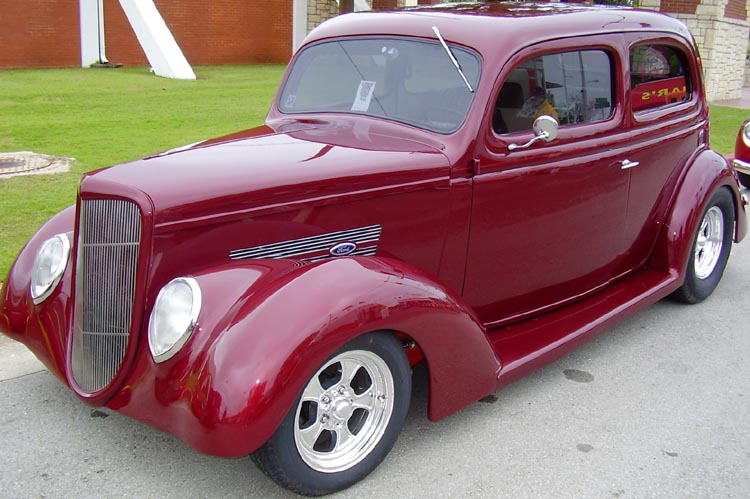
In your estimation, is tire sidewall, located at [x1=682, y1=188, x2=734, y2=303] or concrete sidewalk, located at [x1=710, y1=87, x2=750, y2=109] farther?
concrete sidewalk, located at [x1=710, y1=87, x2=750, y2=109]

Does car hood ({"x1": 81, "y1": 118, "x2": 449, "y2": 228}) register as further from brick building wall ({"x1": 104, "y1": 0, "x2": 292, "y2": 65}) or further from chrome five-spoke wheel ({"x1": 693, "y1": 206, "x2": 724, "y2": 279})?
brick building wall ({"x1": 104, "y1": 0, "x2": 292, "y2": 65})

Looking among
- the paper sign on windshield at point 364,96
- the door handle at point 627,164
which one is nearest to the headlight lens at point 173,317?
the paper sign on windshield at point 364,96

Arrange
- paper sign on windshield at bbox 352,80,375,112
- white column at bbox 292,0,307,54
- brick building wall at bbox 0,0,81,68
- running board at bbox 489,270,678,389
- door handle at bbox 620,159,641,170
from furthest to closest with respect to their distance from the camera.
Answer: white column at bbox 292,0,307,54 → brick building wall at bbox 0,0,81,68 → door handle at bbox 620,159,641,170 → paper sign on windshield at bbox 352,80,375,112 → running board at bbox 489,270,678,389

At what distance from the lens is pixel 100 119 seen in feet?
32.6

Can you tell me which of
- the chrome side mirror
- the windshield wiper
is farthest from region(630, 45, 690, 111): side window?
the windshield wiper

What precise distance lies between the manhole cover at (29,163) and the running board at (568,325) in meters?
5.17

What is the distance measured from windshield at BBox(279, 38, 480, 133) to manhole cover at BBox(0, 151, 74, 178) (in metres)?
3.95

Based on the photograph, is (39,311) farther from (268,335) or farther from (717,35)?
(717,35)

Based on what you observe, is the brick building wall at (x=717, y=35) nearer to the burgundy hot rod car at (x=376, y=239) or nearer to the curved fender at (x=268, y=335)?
the burgundy hot rod car at (x=376, y=239)

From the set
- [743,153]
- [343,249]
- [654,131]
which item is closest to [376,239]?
[343,249]

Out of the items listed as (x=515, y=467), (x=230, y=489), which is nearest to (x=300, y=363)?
(x=230, y=489)

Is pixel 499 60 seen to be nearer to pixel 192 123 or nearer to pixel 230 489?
pixel 230 489

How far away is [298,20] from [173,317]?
61.9 ft

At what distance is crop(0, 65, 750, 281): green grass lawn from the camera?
241 inches
